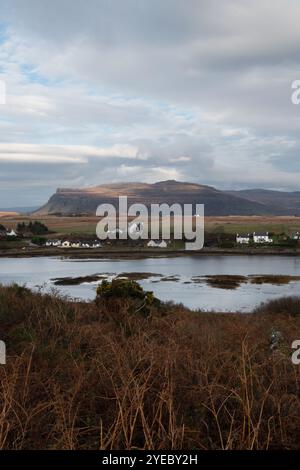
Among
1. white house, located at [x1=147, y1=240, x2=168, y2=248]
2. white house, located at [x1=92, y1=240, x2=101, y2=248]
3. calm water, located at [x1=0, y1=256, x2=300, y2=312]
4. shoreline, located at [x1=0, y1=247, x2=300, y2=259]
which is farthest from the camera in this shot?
white house, located at [x1=92, y1=240, x2=101, y2=248]

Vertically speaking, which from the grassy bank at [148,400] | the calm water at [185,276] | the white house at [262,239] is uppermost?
the grassy bank at [148,400]

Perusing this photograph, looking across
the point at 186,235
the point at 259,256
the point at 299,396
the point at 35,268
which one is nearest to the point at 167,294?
the point at 35,268

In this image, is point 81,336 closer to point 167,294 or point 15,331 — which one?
point 15,331

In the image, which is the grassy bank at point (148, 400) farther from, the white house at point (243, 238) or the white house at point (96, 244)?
the white house at point (243, 238)

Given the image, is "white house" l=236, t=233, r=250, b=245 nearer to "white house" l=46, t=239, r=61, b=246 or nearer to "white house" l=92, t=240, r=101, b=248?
"white house" l=92, t=240, r=101, b=248

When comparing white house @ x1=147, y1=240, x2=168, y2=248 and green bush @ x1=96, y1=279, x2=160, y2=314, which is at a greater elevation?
green bush @ x1=96, y1=279, x2=160, y2=314

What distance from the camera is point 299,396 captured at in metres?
4.99

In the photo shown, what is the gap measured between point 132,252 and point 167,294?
178 feet

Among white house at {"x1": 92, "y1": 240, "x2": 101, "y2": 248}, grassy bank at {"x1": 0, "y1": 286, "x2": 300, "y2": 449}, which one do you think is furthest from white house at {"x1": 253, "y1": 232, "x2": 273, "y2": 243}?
grassy bank at {"x1": 0, "y1": 286, "x2": 300, "y2": 449}

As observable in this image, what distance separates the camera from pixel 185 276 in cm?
5659

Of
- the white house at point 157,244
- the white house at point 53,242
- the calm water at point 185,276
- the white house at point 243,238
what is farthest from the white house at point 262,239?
the white house at point 53,242

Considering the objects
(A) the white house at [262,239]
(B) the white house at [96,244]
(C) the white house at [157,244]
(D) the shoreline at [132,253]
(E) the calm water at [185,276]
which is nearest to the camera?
(E) the calm water at [185,276]

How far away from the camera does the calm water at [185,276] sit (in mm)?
38469

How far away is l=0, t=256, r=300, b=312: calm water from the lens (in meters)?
38.5
